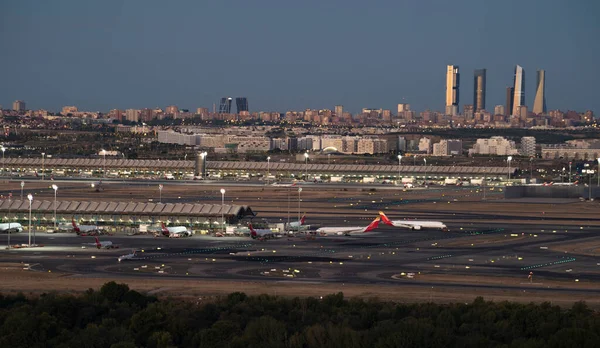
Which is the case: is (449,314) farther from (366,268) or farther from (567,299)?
(366,268)

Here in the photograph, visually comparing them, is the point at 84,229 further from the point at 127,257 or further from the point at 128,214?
the point at 127,257

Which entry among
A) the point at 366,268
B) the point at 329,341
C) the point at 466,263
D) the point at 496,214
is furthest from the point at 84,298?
the point at 496,214

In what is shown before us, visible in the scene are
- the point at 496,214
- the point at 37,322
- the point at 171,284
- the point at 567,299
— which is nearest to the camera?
the point at 37,322

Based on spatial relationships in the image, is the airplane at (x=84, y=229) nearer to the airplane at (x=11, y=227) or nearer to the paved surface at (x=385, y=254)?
the paved surface at (x=385, y=254)

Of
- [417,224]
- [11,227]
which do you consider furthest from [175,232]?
[417,224]

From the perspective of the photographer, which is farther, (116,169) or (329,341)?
(116,169)

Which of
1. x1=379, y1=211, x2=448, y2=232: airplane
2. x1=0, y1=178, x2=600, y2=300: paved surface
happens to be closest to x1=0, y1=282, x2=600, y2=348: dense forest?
x1=0, y1=178, x2=600, y2=300: paved surface
